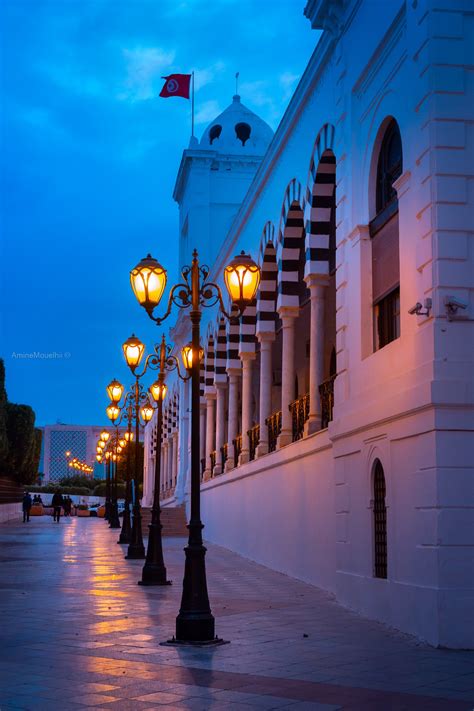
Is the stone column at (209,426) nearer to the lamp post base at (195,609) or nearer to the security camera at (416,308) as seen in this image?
the lamp post base at (195,609)

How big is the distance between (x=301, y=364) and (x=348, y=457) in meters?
14.3

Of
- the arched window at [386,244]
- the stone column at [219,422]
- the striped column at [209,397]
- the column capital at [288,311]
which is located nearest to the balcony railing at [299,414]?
the column capital at [288,311]

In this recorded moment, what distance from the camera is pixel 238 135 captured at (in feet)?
135

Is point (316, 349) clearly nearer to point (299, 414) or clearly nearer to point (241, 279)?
point (299, 414)

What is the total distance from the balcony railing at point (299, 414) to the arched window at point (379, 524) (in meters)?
6.07

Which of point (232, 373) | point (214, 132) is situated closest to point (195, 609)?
point (232, 373)

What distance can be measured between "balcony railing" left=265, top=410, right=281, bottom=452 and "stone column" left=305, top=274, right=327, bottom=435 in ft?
13.3

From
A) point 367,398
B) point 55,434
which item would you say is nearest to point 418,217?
point 367,398

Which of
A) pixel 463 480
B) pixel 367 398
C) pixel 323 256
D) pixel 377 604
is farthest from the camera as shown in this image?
pixel 323 256

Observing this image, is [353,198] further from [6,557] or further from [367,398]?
[6,557]

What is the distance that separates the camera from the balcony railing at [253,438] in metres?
23.9

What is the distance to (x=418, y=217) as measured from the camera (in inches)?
408

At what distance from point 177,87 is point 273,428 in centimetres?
1823

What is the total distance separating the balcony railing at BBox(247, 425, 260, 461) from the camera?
78.4 ft
